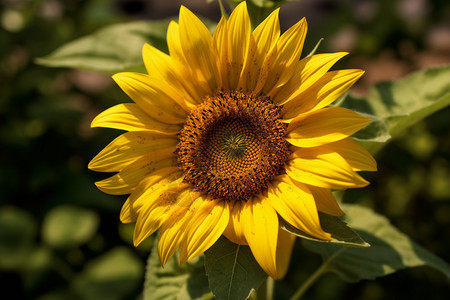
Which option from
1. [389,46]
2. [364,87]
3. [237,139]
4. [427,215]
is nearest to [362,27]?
[389,46]

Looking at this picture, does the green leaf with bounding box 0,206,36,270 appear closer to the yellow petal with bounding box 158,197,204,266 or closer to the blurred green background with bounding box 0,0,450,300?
the blurred green background with bounding box 0,0,450,300

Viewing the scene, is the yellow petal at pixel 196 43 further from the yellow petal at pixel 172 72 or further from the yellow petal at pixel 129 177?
the yellow petal at pixel 129 177

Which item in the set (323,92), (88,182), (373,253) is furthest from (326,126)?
(88,182)

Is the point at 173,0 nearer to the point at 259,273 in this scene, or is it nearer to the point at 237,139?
the point at 237,139

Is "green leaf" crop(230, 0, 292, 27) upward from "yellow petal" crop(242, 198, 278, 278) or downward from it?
upward

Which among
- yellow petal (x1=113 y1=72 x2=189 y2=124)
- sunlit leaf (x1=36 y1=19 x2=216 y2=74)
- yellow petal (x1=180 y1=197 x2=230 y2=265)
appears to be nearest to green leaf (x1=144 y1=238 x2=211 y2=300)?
yellow petal (x1=180 y1=197 x2=230 y2=265)

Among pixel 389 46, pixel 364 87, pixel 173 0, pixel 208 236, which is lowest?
pixel 364 87

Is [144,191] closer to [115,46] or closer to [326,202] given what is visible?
[326,202]

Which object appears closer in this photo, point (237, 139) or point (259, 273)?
point (259, 273)

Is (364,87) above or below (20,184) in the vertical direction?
below
